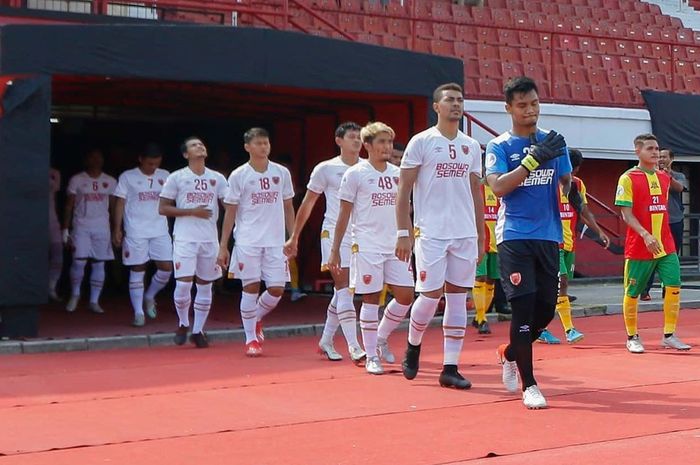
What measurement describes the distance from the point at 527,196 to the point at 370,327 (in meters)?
2.35

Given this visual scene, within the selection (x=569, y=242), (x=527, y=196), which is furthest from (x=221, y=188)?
(x=527, y=196)

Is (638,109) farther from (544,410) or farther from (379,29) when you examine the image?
(544,410)

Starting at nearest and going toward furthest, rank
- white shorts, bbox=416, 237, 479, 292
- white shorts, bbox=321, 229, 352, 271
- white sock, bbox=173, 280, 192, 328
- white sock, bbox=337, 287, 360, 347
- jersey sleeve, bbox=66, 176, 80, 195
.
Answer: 1. white shorts, bbox=416, 237, 479, 292
2. white sock, bbox=337, 287, 360, 347
3. white shorts, bbox=321, 229, 352, 271
4. white sock, bbox=173, 280, 192, 328
5. jersey sleeve, bbox=66, 176, 80, 195

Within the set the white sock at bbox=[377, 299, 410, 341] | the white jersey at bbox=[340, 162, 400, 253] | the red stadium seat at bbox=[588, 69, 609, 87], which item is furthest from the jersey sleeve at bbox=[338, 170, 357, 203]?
the red stadium seat at bbox=[588, 69, 609, 87]

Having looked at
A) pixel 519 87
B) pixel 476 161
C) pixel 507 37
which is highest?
pixel 507 37

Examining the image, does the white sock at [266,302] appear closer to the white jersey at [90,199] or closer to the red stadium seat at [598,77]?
the white jersey at [90,199]

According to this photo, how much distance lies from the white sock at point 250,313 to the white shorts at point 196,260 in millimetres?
879

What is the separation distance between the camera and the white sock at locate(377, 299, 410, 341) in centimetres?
968

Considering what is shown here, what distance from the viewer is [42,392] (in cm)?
909

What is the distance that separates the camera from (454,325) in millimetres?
8805

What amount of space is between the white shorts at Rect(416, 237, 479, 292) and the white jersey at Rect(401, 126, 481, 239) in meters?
0.06

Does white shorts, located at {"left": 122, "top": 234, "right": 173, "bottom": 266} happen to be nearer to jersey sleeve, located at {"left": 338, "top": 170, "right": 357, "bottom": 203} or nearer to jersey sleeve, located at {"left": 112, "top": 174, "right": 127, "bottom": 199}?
jersey sleeve, located at {"left": 112, "top": 174, "right": 127, "bottom": 199}

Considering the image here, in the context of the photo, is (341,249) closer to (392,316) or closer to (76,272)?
(392,316)

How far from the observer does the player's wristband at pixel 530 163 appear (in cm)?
766
